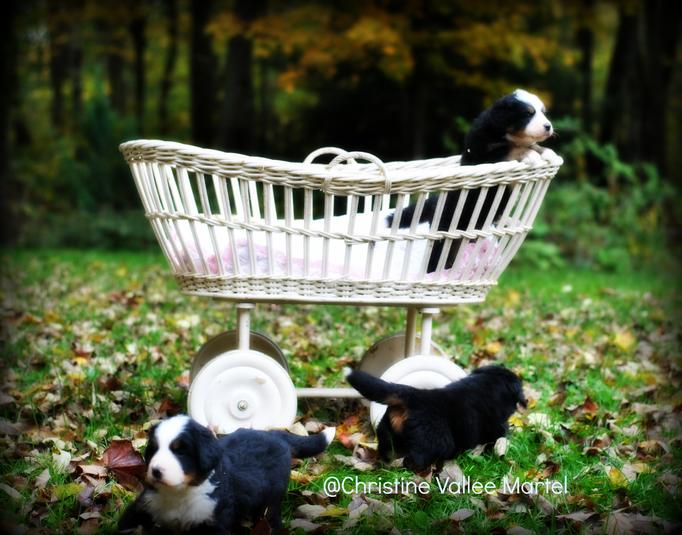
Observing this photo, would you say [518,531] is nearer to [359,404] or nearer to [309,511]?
[309,511]

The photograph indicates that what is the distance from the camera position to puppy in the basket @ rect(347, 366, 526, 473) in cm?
280

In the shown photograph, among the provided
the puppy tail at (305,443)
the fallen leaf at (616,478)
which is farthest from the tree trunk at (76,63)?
the fallen leaf at (616,478)

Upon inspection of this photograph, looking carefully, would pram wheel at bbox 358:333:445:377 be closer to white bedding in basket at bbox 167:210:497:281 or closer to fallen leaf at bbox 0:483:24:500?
white bedding in basket at bbox 167:210:497:281

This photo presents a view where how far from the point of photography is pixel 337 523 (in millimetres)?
2438

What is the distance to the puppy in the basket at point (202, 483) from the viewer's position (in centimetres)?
206

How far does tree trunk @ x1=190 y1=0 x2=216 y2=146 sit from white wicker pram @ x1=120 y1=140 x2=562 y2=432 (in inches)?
439

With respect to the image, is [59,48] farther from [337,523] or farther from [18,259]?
[337,523]

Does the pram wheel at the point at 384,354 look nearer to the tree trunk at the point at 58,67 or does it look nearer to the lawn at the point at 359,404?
the lawn at the point at 359,404

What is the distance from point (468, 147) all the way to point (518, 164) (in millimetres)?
350

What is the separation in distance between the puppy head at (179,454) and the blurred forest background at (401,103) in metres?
6.46

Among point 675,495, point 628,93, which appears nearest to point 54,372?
point 675,495

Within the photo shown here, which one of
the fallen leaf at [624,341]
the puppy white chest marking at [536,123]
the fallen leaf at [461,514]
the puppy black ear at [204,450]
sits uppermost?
the puppy white chest marking at [536,123]

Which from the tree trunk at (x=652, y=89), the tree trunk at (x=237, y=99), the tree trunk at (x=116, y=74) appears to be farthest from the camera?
the tree trunk at (x=116, y=74)

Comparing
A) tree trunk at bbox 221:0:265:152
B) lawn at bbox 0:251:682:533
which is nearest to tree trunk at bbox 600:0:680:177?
tree trunk at bbox 221:0:265:152
